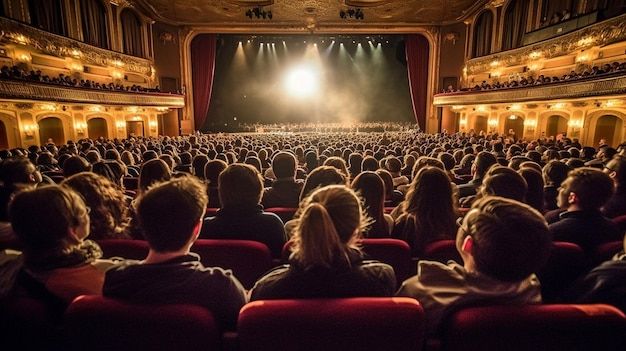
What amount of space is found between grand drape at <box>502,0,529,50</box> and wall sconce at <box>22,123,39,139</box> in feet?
75.3

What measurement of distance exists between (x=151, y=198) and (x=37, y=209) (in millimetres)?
465

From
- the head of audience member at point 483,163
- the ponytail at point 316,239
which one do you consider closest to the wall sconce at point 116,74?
the head of audience member at point 483,163

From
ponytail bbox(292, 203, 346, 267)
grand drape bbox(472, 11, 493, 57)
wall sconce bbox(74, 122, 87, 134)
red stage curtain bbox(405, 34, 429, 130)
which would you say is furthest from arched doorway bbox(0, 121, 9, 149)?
grand drape bbox(472, 11, 493, 57)

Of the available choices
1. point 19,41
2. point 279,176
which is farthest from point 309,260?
point 19,41

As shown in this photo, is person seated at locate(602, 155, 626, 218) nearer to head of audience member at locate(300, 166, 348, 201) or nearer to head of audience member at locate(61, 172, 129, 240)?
head of audience member at locate(300, 166, 348, 201)

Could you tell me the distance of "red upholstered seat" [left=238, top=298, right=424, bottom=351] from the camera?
1.10m

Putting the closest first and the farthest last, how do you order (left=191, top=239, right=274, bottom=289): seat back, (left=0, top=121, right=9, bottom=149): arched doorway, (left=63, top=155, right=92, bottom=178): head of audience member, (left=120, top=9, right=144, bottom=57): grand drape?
(left=191, top=239, right=274, bottom=289): seat back
(left=63, top=155, right=92, bottom=178): head of audience member
(left=0, top=121, right=9, bottom=149): arched doorway
(left=120, top=9, right=144, bottom=57): grand drape

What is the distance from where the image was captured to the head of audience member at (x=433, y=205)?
2.47m

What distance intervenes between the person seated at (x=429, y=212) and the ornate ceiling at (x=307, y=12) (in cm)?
1803

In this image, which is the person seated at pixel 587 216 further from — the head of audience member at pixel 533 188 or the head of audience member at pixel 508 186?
the head of audience member at pixel 533 188

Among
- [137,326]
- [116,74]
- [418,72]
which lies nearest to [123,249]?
[137,326]

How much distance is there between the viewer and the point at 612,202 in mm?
3365

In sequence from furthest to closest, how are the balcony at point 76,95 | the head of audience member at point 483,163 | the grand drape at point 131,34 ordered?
the grand drape at point 131,34
the balcony at point 76,95
the head of audience member at point 483,163

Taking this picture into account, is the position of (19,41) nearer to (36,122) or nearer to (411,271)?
(36,122)
